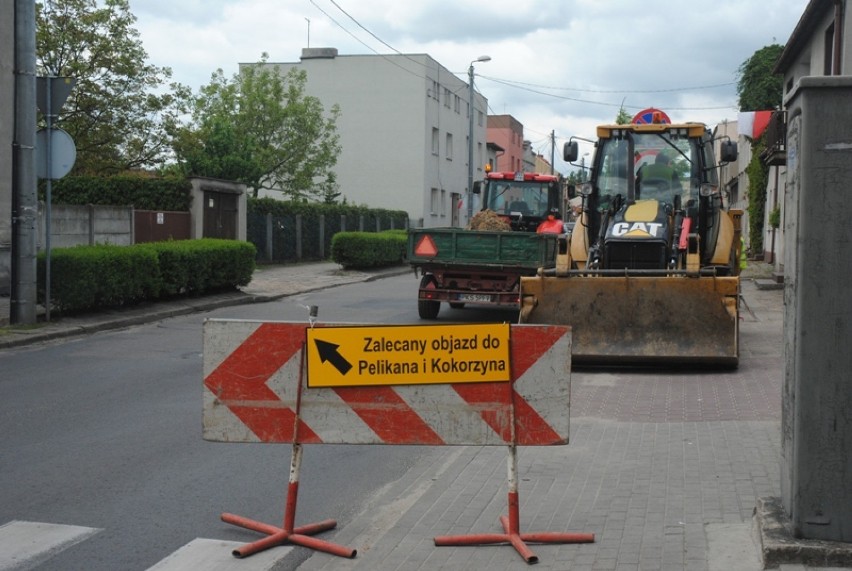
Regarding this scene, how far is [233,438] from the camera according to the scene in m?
5.55

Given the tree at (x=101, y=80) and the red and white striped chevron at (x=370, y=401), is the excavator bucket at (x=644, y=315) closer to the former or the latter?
the red and white striped chevron at (x=370, y=401)

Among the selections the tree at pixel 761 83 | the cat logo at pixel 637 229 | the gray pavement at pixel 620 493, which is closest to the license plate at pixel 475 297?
the cat logo at pixel 637 229

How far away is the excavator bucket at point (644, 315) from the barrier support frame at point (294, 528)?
21.7 feet

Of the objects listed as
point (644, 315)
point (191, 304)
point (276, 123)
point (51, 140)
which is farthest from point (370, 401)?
point (276, 123)

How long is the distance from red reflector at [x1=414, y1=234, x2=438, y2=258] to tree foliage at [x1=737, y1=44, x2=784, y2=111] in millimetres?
35134

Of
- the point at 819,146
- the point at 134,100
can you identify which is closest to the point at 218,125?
the point at 134,100

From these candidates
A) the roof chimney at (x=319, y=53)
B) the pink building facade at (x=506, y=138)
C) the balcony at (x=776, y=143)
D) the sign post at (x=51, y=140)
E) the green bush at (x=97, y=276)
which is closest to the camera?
the sign post at (x=51, y=140)

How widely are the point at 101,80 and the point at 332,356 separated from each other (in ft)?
89.7

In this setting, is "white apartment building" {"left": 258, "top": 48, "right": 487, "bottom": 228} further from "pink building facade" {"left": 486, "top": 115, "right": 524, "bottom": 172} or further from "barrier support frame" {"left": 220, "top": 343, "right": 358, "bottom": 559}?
"barrier support frame" {"left": 220, "top": 343, "right": 358, "bottom": 559}

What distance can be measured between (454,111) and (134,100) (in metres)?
32.5

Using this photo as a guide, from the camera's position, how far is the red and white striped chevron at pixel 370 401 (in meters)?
5.35

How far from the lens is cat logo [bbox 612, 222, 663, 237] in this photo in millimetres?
12820

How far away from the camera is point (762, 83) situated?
47.4 metres

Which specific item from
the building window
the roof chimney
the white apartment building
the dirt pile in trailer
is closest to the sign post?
the dirt pile in trailer
